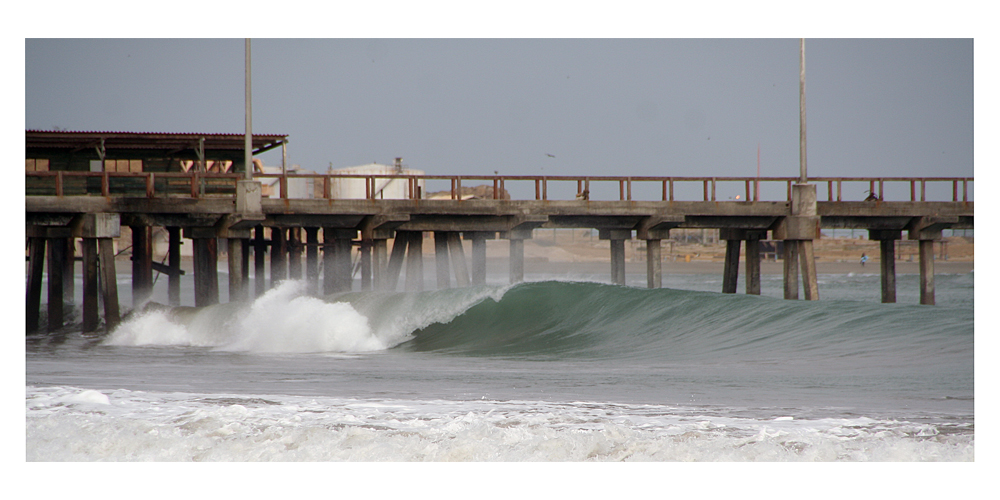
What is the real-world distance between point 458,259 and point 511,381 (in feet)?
42.1

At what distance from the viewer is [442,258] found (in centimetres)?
2341

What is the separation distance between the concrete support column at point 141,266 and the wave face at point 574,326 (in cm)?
370

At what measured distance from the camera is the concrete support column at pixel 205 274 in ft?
64.7

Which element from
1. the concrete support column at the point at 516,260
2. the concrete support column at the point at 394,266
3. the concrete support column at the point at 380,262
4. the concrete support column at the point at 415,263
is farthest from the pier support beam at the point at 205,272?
the concrete support column at the point at 516,260

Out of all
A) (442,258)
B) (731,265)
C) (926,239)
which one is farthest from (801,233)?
(442,258)

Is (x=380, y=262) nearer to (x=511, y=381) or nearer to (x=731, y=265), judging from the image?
(x=731, y=265)

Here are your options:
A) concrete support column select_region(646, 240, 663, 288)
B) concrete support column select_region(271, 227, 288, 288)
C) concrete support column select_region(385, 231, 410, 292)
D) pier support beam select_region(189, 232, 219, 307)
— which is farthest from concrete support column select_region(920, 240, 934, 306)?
concrete support column select_region(271, 227, 288, 288)

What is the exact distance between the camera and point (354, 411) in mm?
7777

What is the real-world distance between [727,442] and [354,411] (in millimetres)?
3413

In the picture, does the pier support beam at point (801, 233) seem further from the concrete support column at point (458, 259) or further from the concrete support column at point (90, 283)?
the concrete support column at point (90, 283)

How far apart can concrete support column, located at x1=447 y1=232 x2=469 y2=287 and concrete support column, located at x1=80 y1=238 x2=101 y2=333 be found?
28.6 feet

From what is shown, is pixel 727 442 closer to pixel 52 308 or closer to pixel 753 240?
pixel 753 240

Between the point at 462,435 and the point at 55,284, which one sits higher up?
the point at 55,284

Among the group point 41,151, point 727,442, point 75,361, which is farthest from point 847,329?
point 41,151
